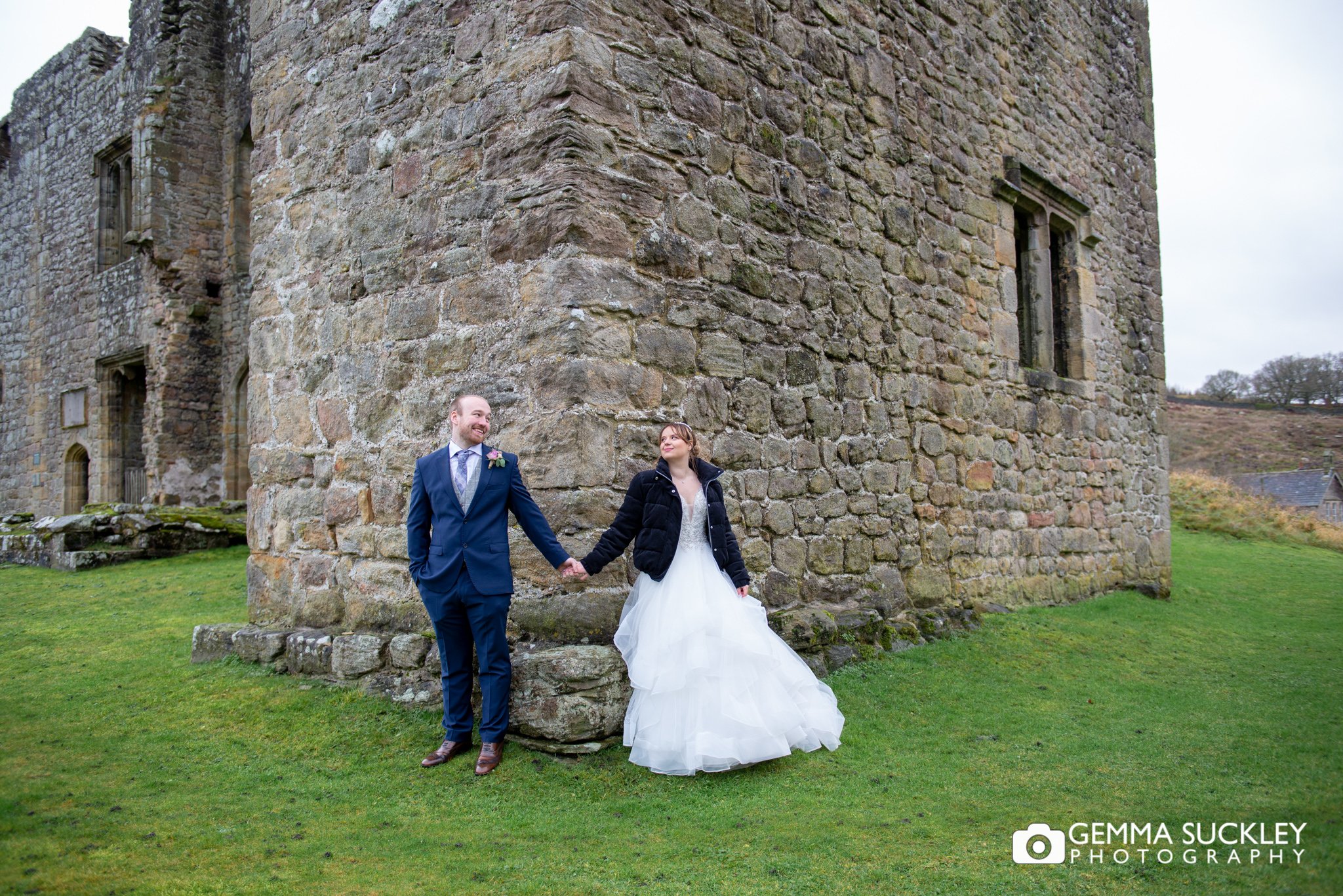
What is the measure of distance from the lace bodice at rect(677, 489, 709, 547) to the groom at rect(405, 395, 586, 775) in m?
0.58

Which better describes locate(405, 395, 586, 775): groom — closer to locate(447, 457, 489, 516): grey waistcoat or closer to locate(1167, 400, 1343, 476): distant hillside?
locate(447, 457, 489, 516): grey waistcoat

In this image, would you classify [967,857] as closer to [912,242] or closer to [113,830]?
[113,830]

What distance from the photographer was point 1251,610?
30.7 feet

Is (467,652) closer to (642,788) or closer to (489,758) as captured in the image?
(489,758)

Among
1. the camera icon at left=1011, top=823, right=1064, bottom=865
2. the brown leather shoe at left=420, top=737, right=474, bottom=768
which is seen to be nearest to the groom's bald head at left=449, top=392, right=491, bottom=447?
the brown leather shoe at left=420, top=737, right=474, bottom=768

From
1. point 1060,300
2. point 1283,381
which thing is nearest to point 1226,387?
point 1283,381

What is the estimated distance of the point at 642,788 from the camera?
3.89 meters

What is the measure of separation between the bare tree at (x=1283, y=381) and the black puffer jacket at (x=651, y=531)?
46.8 metres

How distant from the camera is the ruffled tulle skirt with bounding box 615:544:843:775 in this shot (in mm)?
3992

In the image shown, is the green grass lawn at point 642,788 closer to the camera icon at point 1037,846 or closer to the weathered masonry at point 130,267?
the camera icon at point 1037,846

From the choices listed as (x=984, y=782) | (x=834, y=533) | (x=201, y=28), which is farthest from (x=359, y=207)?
(x=201, y=28)

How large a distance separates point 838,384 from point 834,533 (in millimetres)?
1044

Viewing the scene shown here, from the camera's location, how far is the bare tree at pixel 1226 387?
144 ft

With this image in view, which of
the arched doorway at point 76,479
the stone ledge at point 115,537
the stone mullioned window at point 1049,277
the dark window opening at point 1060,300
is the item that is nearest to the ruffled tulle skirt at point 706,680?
the stone mullioned window at point 1049,277
